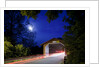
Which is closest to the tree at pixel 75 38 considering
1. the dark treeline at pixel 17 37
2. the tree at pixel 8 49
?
the dark treeline at pixel 17 37

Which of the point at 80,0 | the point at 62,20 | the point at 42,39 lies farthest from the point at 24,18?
the point at 80,0

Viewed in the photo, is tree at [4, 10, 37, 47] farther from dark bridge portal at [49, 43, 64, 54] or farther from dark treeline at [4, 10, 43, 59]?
dark bridge portal at [49, 43, 64, 54]

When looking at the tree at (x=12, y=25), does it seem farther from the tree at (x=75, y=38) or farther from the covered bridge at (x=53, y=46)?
the tree at (x=75, y=38)

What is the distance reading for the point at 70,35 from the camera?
2932 millimetres

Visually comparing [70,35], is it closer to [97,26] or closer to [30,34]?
[97,26]

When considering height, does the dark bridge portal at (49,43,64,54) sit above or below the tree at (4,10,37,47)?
below

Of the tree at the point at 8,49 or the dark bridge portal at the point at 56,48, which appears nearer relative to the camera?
the tree at the point at 8,49

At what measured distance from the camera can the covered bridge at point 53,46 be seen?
9.56 ft

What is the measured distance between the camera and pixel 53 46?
9.78 feet

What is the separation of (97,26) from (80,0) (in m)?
0.71

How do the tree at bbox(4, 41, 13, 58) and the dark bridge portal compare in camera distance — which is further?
the dark bridge portal

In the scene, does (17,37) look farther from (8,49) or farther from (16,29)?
(8,49)

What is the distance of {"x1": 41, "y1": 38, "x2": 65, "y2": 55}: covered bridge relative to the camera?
291 cm

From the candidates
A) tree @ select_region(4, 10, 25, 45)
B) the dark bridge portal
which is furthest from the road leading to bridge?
tree @ select_region(4, 10, 25, 45)
